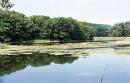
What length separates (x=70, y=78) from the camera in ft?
115

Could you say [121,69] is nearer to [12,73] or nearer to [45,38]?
[12,73]

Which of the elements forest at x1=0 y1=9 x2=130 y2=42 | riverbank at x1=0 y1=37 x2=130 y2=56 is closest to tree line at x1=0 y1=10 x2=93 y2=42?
forest at x1=0 y1=9 x2=130 y2=42

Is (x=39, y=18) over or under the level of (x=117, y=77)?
over

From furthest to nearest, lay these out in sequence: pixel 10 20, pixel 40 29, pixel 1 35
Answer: pixel 40 29
pixel 10 20
pixel 1 35

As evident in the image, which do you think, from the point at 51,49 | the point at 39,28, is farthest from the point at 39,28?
the point at 51,49

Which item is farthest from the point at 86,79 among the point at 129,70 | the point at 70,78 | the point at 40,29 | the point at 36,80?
the point at 40,29

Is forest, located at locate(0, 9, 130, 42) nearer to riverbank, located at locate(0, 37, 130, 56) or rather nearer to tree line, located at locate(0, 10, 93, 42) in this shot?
tree line, located at locate(0, 10, 93, 42)

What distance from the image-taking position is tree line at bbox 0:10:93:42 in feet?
363

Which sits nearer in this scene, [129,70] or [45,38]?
[129,70]

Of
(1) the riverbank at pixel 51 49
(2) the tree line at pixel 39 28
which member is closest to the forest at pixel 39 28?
(2) the tree line at pixel 39 28

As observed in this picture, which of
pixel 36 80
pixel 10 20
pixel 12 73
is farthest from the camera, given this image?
pixel 10 20

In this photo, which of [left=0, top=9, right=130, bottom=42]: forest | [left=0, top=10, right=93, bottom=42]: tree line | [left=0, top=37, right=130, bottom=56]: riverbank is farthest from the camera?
[left=0, top=10, right=93, bottom=42]: tree line

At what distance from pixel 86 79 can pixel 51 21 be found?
3899 inches

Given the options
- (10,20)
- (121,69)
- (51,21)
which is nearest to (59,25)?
(51,21)
